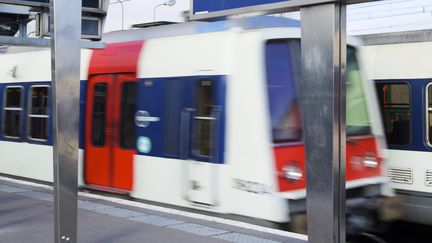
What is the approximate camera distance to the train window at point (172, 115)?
26.1 ft

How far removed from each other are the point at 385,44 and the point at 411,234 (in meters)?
3.00

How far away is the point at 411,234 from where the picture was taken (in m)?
9.02

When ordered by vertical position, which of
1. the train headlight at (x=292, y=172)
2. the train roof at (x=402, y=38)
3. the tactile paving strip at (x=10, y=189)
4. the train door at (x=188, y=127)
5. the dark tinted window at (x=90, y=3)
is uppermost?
the train roof at (x=402, y=38)

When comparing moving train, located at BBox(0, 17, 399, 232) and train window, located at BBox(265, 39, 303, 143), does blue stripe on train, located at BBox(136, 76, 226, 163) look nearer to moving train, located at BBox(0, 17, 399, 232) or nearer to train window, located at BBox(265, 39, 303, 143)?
moving train, located at BBox(0, 17, 399, 232)

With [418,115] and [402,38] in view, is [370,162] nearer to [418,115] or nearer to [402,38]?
[418,115]

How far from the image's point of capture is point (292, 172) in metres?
6.88

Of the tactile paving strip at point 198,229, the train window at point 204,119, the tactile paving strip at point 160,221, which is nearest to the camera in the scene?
the tactile paving strip at point 160,221

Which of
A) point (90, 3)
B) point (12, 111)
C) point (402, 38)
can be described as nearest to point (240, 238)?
point (90, 3)

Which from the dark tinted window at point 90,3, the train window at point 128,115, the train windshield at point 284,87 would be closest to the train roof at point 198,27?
the train windshield at point 284,87

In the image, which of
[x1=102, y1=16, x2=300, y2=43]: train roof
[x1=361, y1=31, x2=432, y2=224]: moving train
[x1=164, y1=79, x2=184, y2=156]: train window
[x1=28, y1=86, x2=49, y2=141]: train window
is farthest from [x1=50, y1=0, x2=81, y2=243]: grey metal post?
[x1=28, y1=86, x2=49, y2=141]: train window

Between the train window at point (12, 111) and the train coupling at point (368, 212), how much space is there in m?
6.82

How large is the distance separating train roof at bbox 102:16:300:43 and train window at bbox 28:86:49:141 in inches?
75.8

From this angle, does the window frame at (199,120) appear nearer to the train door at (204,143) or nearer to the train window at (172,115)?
Result: the train door at (204,143)

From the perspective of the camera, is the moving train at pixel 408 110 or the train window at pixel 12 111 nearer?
the moving train at pixel 408 110
